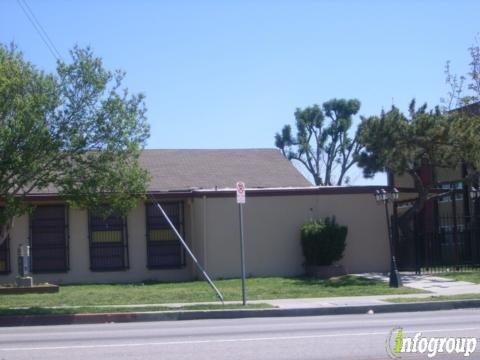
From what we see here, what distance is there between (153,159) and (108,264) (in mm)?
5694

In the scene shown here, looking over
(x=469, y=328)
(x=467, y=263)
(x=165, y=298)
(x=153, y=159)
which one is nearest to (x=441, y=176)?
(x=467, y=263)

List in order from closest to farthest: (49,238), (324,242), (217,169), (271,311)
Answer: (271,311), (324,242), (49,238), (217,169)

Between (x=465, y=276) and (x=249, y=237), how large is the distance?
22.5ft

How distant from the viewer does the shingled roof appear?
27.5 meters

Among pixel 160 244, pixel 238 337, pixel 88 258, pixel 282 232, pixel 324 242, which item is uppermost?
pixel 282 232

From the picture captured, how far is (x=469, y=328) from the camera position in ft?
44.6

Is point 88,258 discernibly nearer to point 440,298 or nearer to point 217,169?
point 217,169

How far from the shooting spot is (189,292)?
2162 centimetres

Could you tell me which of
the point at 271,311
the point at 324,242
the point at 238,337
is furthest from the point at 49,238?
the point at 238,337

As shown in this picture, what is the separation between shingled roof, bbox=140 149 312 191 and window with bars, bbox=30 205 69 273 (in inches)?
125

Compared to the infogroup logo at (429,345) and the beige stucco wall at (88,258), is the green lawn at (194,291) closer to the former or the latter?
the beige stucco wall at (88,258)

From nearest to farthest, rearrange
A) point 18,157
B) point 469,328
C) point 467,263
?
point 469,328
point 18,157
point 467,263

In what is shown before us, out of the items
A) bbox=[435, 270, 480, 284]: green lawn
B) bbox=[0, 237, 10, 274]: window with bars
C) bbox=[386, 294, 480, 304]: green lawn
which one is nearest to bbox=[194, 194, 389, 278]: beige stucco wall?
bbox=[435, 270, 480, 284]: green lawn

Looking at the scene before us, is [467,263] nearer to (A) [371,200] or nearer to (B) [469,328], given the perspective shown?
(A) [371,200]
